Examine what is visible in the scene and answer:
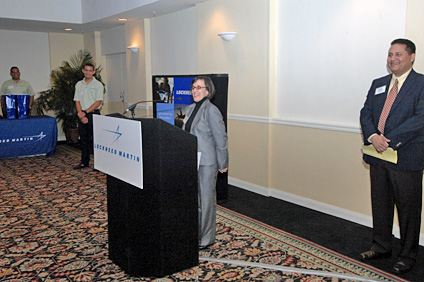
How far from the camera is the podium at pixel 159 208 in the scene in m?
2.85

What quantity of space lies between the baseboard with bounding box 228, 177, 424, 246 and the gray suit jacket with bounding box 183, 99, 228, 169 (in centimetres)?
180

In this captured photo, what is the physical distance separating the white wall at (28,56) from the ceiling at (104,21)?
0.28 m

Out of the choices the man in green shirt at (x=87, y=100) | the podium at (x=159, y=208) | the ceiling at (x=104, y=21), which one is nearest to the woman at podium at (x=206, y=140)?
the podium at (x=159, y=208)

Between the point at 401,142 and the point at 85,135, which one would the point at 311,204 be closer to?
the point at 401,142

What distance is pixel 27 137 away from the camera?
785cm

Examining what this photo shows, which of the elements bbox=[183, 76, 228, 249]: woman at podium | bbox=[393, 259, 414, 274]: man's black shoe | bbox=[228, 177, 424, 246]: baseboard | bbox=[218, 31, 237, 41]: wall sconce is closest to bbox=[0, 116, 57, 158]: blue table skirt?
bbox=[228, 177, 424, 246]: baseboard

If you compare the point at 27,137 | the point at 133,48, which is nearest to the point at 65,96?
the point at 27,137

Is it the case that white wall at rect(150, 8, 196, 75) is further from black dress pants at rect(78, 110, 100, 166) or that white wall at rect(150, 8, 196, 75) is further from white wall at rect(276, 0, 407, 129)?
white wall at rect(276, 0, 407, 129)

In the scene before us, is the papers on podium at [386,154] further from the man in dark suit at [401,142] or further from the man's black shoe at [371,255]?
the man's black shoe at [371,255]

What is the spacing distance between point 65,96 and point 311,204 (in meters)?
6.58

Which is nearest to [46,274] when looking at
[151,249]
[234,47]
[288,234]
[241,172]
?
[151,249]

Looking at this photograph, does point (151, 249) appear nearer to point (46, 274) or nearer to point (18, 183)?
point (46, 274)

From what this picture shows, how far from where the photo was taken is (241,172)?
5820 mm

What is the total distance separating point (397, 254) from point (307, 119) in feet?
6.12
